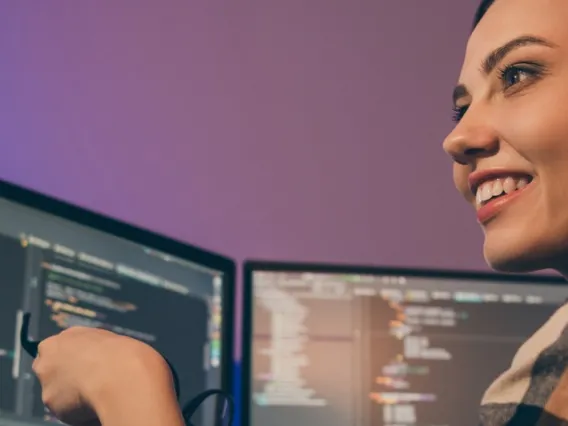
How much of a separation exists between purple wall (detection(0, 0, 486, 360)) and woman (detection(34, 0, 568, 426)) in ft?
1.97

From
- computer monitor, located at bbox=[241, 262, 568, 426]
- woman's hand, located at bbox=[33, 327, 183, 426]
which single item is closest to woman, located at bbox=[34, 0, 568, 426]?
woman's hand, located at bbox=[33, 327, 183, 426]

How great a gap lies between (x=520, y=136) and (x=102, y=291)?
50 centimetres

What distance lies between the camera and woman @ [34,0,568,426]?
0.62m

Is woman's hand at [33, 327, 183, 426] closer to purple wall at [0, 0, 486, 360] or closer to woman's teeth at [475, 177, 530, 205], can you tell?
woman's teeth at [475, 177, 530, 205]

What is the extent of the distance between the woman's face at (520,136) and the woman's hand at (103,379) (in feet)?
0.91

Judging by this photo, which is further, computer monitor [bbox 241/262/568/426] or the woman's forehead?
computer monitor [bbox 241/262/568/426]

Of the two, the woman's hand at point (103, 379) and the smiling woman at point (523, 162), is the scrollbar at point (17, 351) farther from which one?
the smiling woman at point (523, 162)

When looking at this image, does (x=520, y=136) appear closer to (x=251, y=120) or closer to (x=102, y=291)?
(x=102, y=291)

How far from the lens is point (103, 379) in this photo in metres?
0.62

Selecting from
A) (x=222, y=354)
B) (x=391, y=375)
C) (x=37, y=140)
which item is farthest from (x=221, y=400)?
(x=37, y=140)

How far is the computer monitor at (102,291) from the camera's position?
906 mm

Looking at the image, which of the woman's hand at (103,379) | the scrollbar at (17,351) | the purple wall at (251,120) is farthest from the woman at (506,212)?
the purple wall at (251,120)

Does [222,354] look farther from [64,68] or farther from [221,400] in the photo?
[64,68]

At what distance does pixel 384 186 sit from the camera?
140 centimetres
